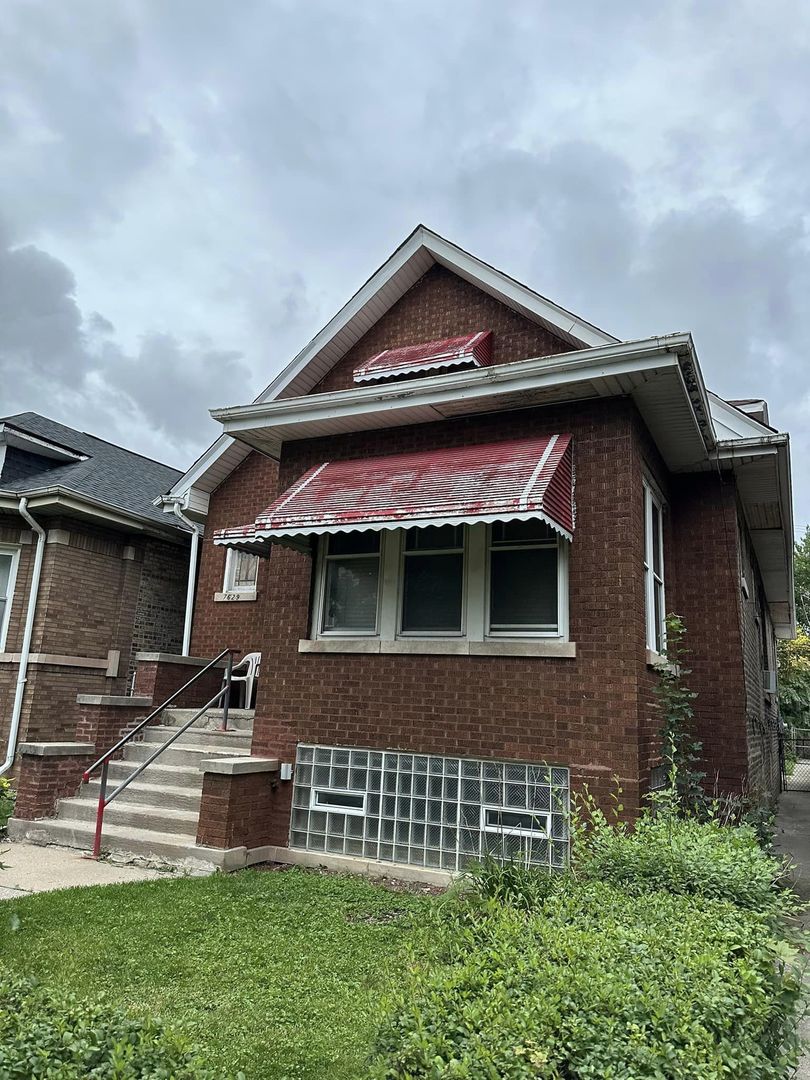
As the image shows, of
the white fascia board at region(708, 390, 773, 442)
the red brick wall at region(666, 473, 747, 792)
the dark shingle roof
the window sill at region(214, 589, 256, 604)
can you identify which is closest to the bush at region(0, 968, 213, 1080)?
the red brick wall at region(666, 473, 747, 792)

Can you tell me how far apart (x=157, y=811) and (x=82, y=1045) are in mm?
6072

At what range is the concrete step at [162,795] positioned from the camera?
8.42 meters

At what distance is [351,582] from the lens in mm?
8594

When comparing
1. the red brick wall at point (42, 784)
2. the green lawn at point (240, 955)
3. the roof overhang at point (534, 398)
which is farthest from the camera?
the red brick wall at point (42, 784)

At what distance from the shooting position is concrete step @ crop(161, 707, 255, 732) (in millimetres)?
10320

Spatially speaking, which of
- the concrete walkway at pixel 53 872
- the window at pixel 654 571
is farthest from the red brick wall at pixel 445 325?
the concrete walkway at pixel 53 872

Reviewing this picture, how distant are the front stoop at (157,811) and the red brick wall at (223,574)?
2.40 m

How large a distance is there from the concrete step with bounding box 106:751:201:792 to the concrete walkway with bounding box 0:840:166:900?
1.12m

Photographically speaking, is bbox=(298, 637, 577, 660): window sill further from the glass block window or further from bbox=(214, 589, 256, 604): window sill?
bbox=(214, 589, 256, 604): window sill

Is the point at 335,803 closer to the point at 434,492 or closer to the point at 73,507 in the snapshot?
the point at 434,492

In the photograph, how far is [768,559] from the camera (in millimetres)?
13930

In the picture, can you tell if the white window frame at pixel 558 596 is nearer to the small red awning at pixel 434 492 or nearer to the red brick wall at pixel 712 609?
the small red awning at pixel 434 492

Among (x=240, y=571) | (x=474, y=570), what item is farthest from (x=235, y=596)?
(x=474, y=570)

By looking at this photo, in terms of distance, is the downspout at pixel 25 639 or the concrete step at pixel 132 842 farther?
the downspout at pixel 25 639
